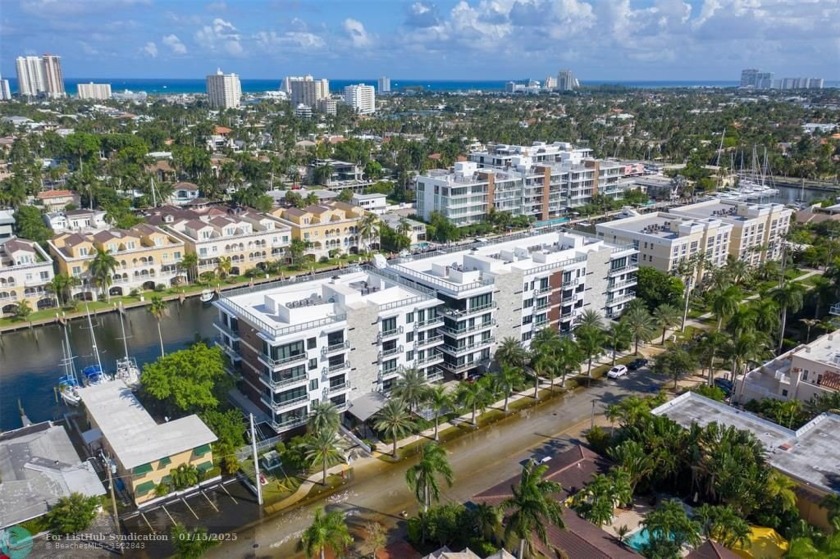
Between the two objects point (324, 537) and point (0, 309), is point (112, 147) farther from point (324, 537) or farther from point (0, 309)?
point (324, 537)

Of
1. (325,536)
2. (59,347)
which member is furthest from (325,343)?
(59,347)

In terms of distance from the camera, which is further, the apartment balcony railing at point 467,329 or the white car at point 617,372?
the white car at point 617,372

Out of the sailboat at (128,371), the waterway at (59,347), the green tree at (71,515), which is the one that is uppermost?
the green tree at (71,515)

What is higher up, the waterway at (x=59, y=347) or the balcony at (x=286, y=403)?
the balcony at (x=286, y=403)

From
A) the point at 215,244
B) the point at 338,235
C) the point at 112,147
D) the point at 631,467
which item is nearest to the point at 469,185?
the point at 338,235

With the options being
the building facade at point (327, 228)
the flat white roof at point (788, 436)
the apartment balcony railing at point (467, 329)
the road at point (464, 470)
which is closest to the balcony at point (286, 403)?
the road at point (464, 470)

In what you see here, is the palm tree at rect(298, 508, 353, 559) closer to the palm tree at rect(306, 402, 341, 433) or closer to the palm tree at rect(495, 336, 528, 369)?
the palm tree at rect(306, 402, 341, 433)

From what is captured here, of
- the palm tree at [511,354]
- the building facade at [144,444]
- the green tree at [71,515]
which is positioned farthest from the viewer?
the palm tree at [511,354]

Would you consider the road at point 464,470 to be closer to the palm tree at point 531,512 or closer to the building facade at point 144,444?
the building facade at point 144,444
